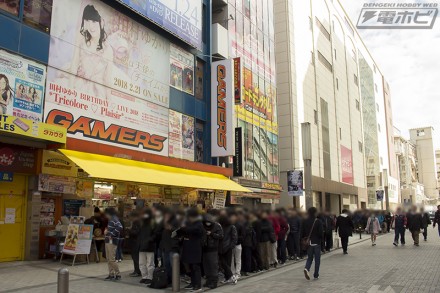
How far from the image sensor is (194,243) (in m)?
9.03

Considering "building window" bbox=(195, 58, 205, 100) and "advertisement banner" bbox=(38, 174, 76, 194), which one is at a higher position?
"building window" bbox=(195, 58, 205, 100)

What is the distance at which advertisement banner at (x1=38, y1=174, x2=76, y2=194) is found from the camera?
12.3 metres

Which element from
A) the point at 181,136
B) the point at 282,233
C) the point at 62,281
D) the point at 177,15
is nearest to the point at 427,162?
the point at 181,136

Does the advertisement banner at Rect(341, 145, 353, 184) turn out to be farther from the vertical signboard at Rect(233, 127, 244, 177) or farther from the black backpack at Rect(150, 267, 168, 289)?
the black backpack at Rect(150, 267, 168, 289)

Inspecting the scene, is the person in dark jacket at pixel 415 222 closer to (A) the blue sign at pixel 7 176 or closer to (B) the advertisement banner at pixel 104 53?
(B) the advertisement banner at pixel 104 53

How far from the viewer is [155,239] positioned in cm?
970

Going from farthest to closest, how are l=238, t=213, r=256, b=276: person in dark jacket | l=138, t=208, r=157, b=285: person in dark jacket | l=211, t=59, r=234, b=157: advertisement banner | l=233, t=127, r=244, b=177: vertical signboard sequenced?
l=233, t=127, r=244, b=177: vertical signboard → l=211, t=59, r=234, b=157: advertisement banner → l=238, t=213, r=256, b=276: person in dark jacket → l=138, t=208, r=157, b=285: person in dark jacket

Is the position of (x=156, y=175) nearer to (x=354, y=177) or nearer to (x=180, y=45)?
(x=180, y=45)

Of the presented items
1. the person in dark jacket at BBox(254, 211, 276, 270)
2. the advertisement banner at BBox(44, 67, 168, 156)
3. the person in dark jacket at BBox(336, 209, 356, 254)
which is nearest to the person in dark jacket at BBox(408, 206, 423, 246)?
the person in dark jacket at BBox(336, 209, 356, 254)

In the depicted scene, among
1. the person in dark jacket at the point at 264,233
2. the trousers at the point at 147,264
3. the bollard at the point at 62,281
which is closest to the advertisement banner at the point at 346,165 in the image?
the person in dark jacket at the point at 264,233

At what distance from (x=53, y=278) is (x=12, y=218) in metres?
3.36

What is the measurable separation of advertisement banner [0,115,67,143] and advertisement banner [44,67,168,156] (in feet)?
4.90

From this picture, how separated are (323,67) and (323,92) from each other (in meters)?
2.97

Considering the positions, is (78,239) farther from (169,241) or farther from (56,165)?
(169,241)
